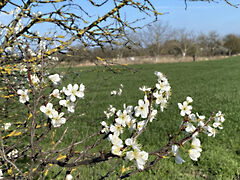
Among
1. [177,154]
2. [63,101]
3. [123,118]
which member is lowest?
[177,154]

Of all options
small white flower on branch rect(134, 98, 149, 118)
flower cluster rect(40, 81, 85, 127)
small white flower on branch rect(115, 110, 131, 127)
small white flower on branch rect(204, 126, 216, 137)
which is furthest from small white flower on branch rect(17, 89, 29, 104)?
small white flower on branch rect(204, 126, 216, 137)

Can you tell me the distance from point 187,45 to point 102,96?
5713 centimetres

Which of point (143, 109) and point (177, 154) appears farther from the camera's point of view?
point (143, 109)

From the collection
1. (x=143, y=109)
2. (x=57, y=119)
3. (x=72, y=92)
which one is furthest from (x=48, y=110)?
(x=143, y=109)

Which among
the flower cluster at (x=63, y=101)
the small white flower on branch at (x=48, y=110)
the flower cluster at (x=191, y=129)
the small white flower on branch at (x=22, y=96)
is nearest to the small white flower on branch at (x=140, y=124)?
the flower cluster at (x=191, y=129)

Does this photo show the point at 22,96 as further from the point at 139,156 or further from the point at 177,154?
the point at 177,154

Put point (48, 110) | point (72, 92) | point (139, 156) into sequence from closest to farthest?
point (139, 156), point (48, 110), point (72, 92)

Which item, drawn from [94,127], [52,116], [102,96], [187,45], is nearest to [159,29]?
[187,45]

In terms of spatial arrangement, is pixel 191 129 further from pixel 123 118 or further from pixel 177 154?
pixel 123 118

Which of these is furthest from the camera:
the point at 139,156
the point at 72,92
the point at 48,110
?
the point at 72,92

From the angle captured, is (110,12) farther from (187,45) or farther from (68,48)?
(187,45)

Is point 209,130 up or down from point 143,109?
down

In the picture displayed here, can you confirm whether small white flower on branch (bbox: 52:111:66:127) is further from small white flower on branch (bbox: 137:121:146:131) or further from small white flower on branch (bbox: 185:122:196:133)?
small white flower on branch (bbox: 185:122:196:133)

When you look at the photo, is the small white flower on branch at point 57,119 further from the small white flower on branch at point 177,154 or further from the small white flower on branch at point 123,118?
the small white flower on branch at point 177,154
